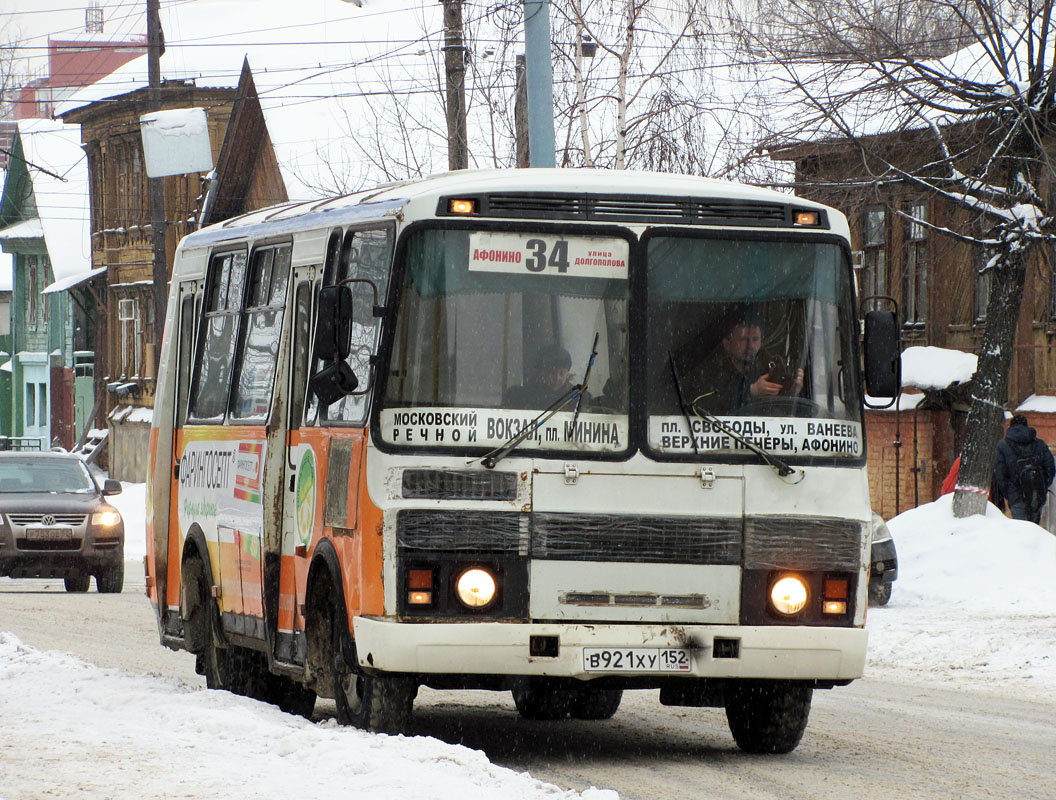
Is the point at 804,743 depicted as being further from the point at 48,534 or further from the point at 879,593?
the point at 48,534

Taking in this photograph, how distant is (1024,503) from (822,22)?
593cm

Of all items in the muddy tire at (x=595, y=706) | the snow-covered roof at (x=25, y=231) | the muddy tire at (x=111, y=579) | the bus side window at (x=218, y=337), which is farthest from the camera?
the snow-covered roof at (x=25, y=231)

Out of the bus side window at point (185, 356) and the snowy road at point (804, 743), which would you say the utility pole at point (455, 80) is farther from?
the bus side window at point (185, 356)

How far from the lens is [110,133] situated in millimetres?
54750

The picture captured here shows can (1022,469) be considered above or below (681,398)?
below

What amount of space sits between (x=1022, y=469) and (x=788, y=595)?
48.8 feet

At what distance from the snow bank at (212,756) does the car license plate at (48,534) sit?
12444mm

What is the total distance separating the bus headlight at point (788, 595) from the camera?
29.5 feet

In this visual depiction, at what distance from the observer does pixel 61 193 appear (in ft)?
198

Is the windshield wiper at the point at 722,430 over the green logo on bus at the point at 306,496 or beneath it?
over

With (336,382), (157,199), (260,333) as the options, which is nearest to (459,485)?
(336,382)

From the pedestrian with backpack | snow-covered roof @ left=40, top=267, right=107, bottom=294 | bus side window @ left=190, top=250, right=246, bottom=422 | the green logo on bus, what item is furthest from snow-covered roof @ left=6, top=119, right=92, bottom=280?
the green logo on bus

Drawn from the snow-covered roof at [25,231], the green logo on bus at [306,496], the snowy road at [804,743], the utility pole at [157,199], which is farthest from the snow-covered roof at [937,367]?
the snow-covered roof at [25,231]

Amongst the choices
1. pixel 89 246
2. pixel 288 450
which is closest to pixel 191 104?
pixel 89 246
